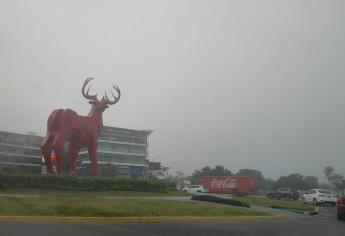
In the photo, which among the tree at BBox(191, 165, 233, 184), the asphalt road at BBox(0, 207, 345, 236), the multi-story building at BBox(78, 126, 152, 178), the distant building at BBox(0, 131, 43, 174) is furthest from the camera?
the tree at BBox(191, 165, 233, 184)

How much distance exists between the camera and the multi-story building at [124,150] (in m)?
98.4

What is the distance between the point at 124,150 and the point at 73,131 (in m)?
68.9

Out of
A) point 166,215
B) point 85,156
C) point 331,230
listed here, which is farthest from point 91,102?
point 85,156

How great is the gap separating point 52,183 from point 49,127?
203 inches

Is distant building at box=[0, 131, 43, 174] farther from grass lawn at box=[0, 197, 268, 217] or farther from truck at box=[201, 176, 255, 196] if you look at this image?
truck at box=[201, 176, 255, 196]

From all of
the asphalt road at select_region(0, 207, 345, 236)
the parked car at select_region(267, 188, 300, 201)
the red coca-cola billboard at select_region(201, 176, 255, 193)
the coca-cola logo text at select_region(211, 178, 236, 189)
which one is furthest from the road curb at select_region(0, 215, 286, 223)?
the coca-cola logo text at select_region(211, 178, 236, 189)

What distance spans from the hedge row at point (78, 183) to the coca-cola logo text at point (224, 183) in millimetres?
22654

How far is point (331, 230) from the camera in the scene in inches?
596

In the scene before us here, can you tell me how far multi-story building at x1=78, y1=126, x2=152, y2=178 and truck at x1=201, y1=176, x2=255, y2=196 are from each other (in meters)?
39.8

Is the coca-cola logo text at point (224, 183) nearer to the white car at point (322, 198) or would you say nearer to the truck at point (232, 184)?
the truck at point (232, 184)

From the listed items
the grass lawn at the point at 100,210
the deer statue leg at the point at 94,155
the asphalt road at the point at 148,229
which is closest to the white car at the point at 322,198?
the deer statue leg at the point at 94,155

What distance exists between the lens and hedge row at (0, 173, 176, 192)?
94.6 feet

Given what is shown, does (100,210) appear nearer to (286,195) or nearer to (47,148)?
(47,148)

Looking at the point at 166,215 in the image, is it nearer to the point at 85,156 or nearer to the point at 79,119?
the point at 79,119
